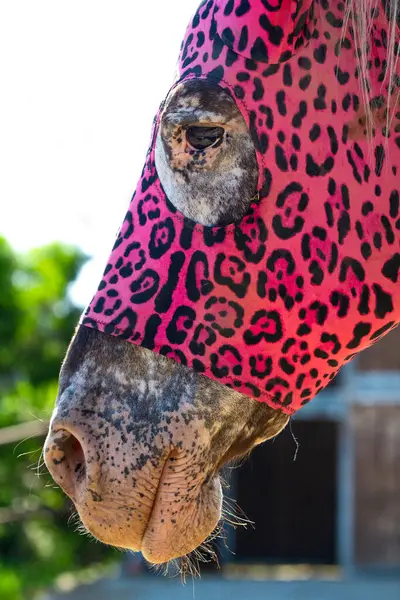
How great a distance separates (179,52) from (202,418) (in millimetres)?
853

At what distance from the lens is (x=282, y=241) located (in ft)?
6.89

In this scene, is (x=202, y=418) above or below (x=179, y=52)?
below

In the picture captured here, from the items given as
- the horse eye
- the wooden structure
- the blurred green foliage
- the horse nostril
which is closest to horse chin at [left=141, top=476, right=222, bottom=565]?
the horse nostril

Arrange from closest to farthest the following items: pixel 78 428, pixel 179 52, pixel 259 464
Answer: pixel 78 428 → pixel 179 52 → pixel 259 464

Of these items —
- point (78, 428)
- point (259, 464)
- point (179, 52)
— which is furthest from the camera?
point (259, 464)

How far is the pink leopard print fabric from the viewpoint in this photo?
2094 mm

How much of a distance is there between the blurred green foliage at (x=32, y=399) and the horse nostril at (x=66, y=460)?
15.1 feet

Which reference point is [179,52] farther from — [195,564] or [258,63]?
[195,564]

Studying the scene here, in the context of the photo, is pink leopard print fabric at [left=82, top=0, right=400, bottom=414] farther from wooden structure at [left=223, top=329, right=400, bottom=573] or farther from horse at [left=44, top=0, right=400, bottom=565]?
wooden structure at [left=223, top=329, right=400, bottom=573]

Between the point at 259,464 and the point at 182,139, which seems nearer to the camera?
the point at 182,139

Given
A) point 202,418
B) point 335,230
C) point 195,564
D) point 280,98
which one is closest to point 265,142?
point 280,98

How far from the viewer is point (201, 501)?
2.12 m

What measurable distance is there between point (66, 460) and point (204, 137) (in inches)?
29.1

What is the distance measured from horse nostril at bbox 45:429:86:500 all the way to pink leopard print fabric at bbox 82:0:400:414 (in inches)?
9.8
